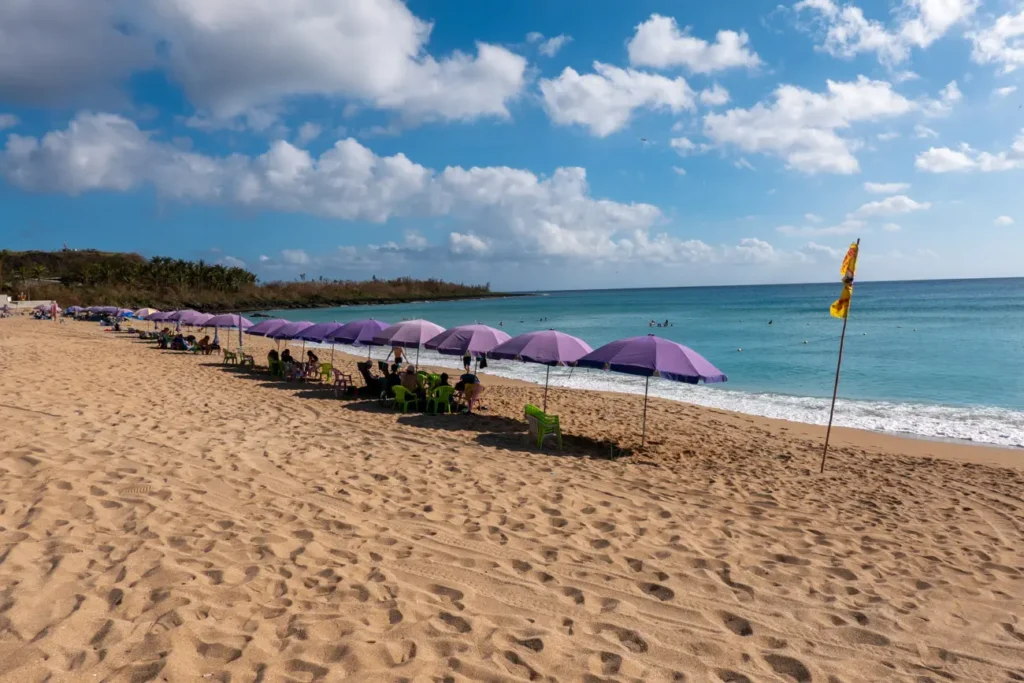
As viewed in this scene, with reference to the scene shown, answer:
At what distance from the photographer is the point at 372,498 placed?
571cm

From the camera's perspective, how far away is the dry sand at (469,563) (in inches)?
127

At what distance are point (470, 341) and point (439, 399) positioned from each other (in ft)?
4.41

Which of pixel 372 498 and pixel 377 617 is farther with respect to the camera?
pixel 372 498

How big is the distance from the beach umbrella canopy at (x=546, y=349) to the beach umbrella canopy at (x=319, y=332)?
21.1 ft

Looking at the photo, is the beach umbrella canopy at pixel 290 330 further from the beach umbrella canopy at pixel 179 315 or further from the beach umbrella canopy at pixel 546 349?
the beach umbrella canopy at pixel 179 315

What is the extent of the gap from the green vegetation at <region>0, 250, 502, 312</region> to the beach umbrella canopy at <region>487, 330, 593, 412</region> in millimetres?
66481

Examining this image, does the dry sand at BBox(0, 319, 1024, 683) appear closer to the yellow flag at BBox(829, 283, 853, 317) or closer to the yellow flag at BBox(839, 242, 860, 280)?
the yellow flag at BBox(829, 283, 853, 317)

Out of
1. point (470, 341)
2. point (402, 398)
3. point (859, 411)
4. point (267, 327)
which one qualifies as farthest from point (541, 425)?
point (267, 327)

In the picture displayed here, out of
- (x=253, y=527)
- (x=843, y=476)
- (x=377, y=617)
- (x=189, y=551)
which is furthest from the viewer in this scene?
(x=843, y=476)

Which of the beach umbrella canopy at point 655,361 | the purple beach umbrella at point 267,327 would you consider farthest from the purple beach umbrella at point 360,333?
the beach umbrella canopy at point 655,361

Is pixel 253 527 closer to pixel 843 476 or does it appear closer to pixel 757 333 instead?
pixel 843 476

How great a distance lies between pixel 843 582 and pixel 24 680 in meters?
5.26

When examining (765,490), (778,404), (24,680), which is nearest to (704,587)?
(765,490)

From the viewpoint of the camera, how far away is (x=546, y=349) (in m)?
9.76
